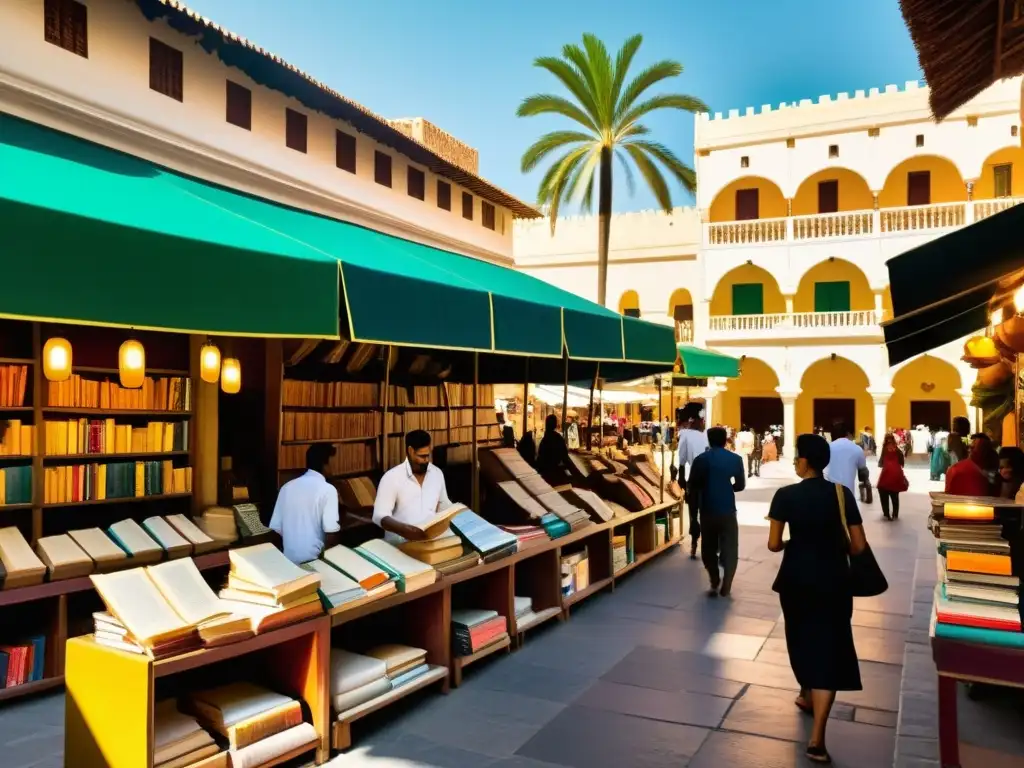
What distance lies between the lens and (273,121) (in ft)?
36.9

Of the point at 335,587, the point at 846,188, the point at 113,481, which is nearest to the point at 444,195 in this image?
the point at 113,481

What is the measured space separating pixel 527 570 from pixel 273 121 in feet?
24.6

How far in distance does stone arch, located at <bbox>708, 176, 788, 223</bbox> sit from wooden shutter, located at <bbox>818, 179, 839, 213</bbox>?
128 cm

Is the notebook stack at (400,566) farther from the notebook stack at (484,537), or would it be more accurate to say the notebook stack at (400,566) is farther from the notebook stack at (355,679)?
the notebook stack at (484,537)

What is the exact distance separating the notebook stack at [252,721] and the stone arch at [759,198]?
28598 millimetres

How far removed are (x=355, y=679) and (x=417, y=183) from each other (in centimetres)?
1121

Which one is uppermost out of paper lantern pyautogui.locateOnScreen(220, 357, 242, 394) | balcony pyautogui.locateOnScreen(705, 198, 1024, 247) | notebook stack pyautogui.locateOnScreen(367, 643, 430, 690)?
balcony pyautogui.locateOnScreen(705, 198, 1024, 247)

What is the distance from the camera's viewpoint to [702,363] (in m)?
12.5

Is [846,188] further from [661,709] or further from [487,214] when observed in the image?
[661,709]

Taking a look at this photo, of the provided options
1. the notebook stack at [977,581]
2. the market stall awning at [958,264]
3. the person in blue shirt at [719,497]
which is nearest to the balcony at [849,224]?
the person in blue shirt at [719,497]

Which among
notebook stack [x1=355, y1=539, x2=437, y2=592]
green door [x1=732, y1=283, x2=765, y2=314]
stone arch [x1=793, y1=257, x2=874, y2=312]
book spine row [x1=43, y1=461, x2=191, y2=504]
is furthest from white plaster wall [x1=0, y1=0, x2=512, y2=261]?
stone arch [x1=793, y1=257, x2=874, y2=312]

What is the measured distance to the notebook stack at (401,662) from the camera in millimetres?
5082

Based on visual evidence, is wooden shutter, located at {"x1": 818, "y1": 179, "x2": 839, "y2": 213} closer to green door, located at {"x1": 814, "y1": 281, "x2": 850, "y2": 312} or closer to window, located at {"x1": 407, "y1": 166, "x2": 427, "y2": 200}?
green door, located at {"x1": 814, "y1": 281, "x2": 850, "y2": 312}

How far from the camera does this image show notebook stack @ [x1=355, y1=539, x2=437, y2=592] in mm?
5109
